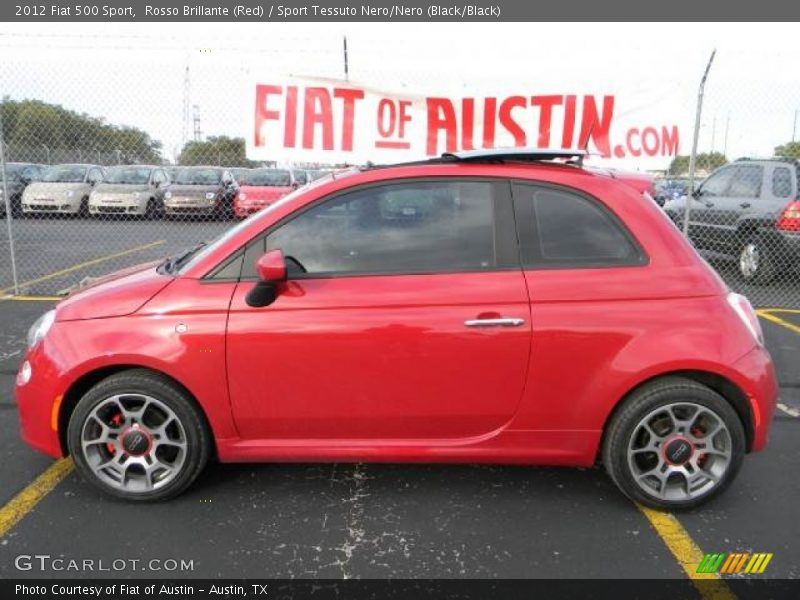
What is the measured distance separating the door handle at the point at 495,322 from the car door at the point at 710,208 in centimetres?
716

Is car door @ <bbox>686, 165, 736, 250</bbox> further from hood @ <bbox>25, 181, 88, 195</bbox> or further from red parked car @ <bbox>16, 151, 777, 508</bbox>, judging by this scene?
hood @ <bbox>25, 181, 88, 195</bbox>

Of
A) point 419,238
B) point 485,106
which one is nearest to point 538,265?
point 419,238

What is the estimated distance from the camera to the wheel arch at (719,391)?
9.37 ft

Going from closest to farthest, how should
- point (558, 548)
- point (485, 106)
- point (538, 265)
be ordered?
point (558, 548), point (538, 265), point (485, 106)

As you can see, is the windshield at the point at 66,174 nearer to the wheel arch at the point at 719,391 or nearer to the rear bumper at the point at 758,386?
the wheel arch at the point at 719,391

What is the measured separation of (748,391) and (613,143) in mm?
4023

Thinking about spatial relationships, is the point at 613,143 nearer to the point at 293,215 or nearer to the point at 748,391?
the point at 748,391

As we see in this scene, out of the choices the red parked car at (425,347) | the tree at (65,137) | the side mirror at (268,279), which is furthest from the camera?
the tree at (65,137)

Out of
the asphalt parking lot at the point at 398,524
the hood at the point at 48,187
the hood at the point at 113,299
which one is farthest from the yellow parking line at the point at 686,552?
the hood at the point at 48,187

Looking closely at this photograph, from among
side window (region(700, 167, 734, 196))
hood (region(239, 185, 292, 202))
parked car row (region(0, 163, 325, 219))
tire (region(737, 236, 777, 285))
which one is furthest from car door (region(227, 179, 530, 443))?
hood (region(239, 185, 292, 202))

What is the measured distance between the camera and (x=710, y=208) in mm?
9117

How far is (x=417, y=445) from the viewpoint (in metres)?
2.92

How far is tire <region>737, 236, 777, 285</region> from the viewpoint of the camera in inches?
320

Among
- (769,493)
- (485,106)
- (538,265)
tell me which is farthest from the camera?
(485,106)
